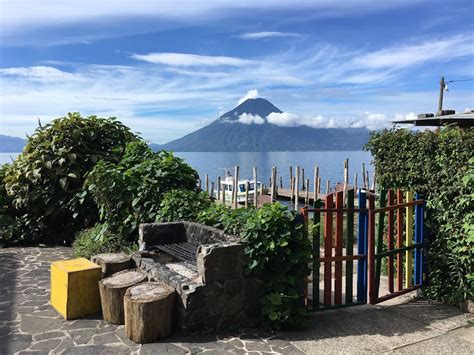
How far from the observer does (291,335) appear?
468 centimetres

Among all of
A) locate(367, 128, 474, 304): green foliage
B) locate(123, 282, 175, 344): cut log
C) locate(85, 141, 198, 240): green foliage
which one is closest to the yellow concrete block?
locate(123, 282, 175, 344): cut log

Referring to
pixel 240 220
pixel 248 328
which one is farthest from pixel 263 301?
pixel 240 220

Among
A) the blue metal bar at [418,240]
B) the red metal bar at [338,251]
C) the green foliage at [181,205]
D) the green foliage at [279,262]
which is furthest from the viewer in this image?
the green foliage at [181,205]

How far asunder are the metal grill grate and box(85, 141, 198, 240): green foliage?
1.61 m

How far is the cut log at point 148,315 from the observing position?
4371 millimetres

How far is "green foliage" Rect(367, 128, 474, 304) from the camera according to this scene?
5.29 m

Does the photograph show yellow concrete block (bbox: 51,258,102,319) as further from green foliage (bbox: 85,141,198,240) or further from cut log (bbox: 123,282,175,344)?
green foliage (bbox: 85,141,198,240)

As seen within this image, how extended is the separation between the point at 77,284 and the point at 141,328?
4.22 ft

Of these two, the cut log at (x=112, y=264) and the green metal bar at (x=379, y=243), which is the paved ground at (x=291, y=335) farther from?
the cut log at (x=112, y=264)

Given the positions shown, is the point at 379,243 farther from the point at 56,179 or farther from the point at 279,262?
the point at 56,179

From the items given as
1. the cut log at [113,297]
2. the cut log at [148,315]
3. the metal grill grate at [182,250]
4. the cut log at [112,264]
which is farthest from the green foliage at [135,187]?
the cut log at [148,315]

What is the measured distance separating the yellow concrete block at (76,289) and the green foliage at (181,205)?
6.26 feet

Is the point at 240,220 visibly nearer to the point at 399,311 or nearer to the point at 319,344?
the point at 319,344

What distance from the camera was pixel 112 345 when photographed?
4371mm
